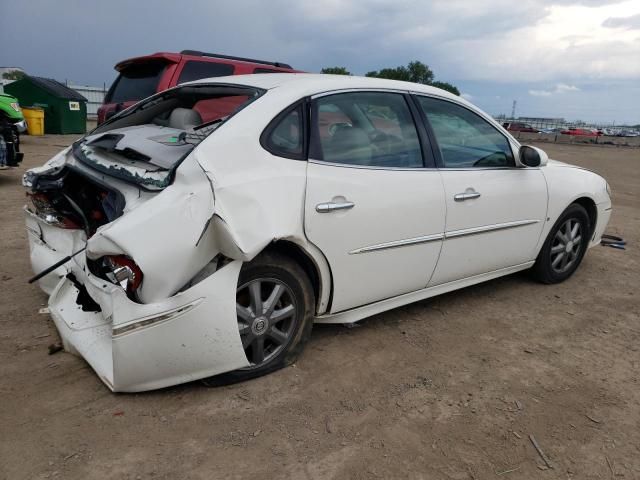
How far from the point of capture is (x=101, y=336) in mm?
2664

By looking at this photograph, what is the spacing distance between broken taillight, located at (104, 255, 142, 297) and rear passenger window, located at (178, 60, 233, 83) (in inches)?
177

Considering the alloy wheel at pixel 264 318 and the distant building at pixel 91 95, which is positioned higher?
the distant building at pixel 91 95

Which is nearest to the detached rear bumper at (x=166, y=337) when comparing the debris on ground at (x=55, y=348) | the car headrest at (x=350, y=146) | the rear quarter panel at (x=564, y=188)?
the debris on ground at (x=55, y=348)

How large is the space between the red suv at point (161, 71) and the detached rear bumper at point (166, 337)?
14.3 ft

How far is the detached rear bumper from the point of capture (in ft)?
7.64

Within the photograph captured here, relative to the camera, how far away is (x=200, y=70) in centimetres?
652

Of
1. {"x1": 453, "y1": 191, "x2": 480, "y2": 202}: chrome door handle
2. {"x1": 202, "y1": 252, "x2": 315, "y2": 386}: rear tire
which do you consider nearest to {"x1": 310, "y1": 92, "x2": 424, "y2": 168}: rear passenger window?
{"x1": 453, "y1": 191, "x2": 480, "y2": 202}: chrome door handle

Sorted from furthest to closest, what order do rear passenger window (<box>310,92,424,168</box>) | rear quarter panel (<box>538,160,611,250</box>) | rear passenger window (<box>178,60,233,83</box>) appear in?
rear passenger window (<box>178,60,233,83</box>) → rear quarter panel (<box>538,160,611,250</box>) → rear passenger window (<box>310,92,424,168</box>)

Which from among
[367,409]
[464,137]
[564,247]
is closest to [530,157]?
[464,137]

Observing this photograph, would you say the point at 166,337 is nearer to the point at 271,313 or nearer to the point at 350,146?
the point at 271,313

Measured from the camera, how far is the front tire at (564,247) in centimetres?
435

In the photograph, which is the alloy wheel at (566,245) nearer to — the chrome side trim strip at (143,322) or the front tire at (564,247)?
the front tire at (564,247)

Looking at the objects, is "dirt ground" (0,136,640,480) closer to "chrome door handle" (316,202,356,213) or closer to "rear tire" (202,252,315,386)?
"rear tire" (202,252,315,386)

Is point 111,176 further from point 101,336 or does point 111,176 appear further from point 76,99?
point 76,99
